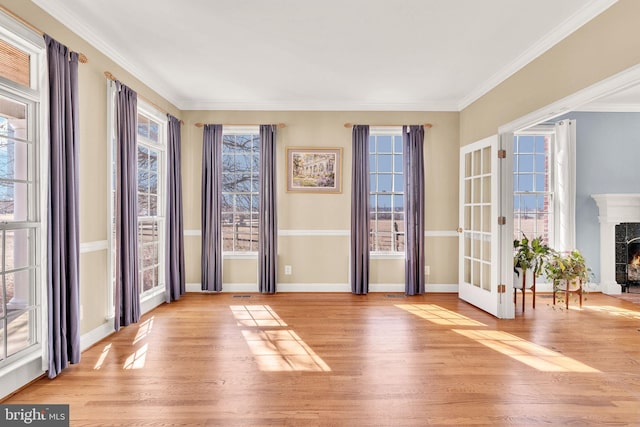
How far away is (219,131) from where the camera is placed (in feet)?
16.6

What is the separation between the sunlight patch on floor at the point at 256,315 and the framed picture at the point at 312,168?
183cm

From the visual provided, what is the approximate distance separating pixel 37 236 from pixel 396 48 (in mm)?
3491

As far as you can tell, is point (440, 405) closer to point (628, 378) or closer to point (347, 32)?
point (628, 378)

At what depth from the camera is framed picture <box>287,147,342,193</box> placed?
16.9ft

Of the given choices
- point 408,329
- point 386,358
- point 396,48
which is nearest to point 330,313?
point 408,329

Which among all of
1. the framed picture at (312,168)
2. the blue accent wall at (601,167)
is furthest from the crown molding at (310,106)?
the blue accent wall at (601,167)

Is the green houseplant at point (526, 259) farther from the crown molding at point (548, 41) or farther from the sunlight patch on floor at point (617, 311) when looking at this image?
the crown molding at point (548, 41)

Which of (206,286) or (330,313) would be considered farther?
(206,286)

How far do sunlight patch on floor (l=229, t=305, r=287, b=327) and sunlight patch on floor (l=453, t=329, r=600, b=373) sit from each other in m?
1.99

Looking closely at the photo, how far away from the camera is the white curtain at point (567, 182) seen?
508 centimetres

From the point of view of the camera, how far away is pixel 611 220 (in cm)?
505

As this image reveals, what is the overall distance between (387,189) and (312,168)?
1215 mm

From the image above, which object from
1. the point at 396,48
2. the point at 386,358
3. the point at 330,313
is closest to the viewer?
the point at 386,358

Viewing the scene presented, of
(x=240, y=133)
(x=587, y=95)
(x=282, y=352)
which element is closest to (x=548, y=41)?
(x=587, y=95)
